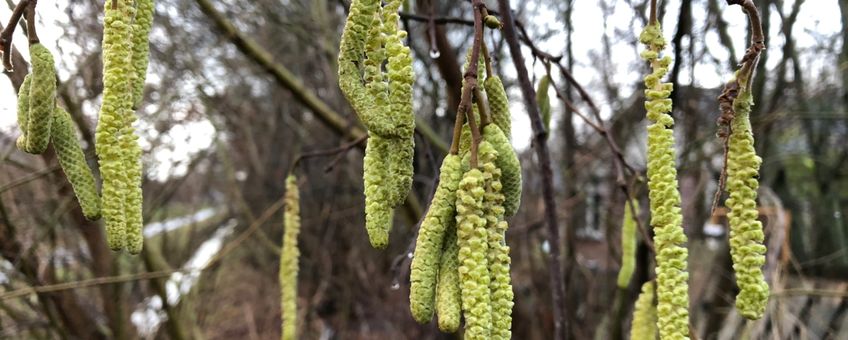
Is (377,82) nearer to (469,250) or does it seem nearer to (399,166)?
(399,166)

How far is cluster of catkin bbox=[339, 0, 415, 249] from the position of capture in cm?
67

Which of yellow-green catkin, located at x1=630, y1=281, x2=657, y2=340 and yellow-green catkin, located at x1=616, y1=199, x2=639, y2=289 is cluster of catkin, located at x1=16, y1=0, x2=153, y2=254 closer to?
yellow-green catkin, located at x1=630, y1=281, x2=657, y2=340

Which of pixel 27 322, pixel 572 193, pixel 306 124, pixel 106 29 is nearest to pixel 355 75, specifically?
pixel 106 29

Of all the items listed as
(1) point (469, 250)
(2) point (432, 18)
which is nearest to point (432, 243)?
(1) point (469, 250)

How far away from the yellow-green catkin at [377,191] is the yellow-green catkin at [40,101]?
369mm

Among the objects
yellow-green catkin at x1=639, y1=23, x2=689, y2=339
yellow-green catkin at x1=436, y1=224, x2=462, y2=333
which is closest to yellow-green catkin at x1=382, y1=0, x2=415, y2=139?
yellow-green catkin at x1=436, y1=224, x2=462, y2=333

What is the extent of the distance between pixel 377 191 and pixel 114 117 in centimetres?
30

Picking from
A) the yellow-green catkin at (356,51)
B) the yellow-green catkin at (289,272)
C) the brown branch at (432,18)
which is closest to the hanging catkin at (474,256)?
the yellow-green catkin at (356,51)

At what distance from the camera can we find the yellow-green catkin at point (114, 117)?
28.0 inches

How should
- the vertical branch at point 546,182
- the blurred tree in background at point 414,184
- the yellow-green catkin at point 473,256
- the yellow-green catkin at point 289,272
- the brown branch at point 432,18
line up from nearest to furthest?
the yellow-green catkin at point 473,256 → the vertical branch at point 546,182 → the brown branch at point 432,18 → the yellow-green catkin at point 289,272 → the blurred tree in background at point 414,184

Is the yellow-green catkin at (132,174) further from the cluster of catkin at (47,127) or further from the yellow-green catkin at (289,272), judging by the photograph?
the yellow-green catkin at (289,272)

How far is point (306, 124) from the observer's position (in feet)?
18.9

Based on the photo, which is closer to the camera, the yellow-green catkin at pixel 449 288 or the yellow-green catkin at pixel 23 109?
the yellow-green catkin at pixel 449 288

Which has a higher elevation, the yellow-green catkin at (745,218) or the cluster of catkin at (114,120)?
the yellow-green catkin at (745,218)
